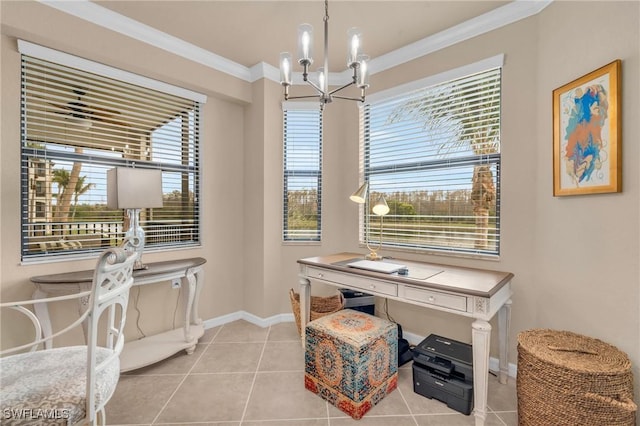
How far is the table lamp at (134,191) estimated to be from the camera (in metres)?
2.08

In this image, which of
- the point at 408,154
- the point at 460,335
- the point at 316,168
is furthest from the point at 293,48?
the point at 460,335

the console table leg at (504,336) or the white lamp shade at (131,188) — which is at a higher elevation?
the white lamp shade at (131,188)

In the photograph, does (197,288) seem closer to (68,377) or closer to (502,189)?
(68,377)

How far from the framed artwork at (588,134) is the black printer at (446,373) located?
125 centimetres

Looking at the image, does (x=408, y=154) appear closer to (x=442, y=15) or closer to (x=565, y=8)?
(x=442, y=15)

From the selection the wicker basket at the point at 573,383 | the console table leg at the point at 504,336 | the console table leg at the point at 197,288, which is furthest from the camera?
the console table leg at the point at 197,288

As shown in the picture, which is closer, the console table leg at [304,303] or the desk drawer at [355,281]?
the desk drawer at [355,281]

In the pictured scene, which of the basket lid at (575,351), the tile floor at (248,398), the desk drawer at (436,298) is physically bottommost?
the tile floor at (248,398)

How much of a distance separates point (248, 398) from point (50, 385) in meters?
1.14

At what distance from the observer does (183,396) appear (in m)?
1.96

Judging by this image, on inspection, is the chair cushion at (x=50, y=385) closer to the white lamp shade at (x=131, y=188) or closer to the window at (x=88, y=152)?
Result: the white lamp shade at (x=131, y=188)

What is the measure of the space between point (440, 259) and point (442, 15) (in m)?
1.97

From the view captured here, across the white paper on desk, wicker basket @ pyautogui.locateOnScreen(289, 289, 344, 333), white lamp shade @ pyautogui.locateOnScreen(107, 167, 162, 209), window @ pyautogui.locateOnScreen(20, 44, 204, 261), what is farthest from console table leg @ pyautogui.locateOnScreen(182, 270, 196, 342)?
the white paper on desk

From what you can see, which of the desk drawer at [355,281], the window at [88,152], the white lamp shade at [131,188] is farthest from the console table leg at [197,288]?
the desk drawer at [355,281]
